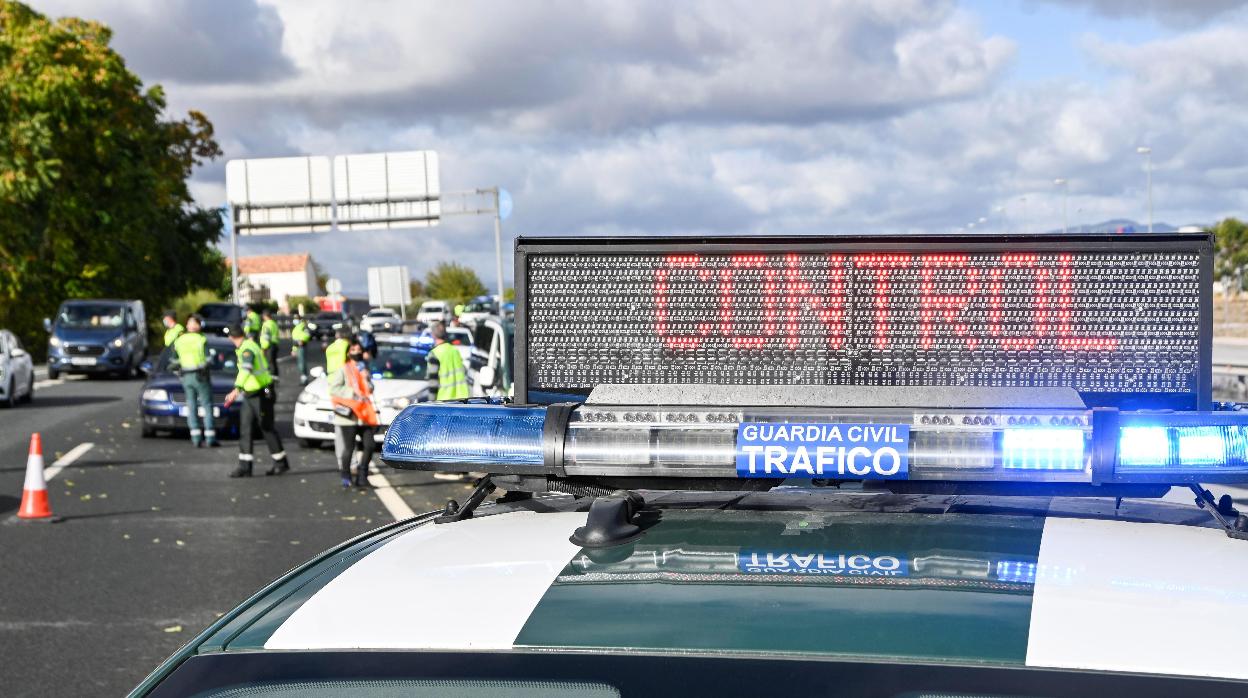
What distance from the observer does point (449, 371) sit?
17.0 meters

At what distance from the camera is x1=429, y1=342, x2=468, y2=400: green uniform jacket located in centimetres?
1688

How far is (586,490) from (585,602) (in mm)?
884

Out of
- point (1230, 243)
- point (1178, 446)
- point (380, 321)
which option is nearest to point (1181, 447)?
point (1178, 446)

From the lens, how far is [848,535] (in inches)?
96.3

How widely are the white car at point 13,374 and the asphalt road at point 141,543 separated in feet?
22.8

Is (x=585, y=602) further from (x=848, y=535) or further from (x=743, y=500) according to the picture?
(x=743, y=500)

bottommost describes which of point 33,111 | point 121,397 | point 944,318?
point 121,397

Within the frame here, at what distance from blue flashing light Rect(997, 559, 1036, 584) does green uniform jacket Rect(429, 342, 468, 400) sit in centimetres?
1470

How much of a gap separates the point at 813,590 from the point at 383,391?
59.1 ft

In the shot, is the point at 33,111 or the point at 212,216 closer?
the point at 33,111

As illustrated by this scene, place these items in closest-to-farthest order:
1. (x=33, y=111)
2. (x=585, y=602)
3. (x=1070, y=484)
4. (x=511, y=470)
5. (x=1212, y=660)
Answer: (x=1212, y=660), (x=585, y=602), (x=1070, y=484), (x=511, y=470), (x=33, y=111)

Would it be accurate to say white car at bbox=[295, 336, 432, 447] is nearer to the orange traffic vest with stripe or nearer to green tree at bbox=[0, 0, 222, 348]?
the orange traffic vest with stripe

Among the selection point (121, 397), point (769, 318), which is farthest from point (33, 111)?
point (769, 318)

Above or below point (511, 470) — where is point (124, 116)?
above
